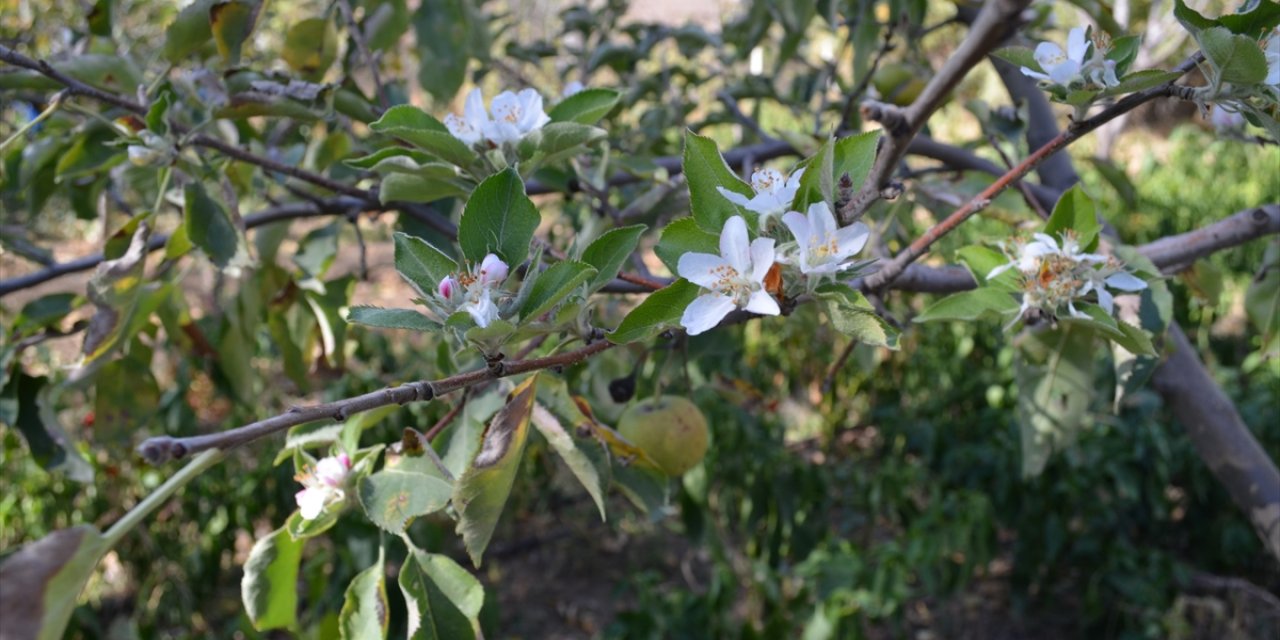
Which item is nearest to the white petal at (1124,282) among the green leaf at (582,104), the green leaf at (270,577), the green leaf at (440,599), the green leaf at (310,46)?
the green leaf at (582,104)

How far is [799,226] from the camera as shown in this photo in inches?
22.0

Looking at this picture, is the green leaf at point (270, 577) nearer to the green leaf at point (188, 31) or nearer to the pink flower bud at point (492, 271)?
the pink flower bud at point (492, 271)

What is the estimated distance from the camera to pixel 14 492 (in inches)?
101

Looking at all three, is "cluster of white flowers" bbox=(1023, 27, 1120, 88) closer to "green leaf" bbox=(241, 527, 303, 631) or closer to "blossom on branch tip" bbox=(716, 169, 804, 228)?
"blossom on branch tip" bbox=(716, 169, 804, 228)

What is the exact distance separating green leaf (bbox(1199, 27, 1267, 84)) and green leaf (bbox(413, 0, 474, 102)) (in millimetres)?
915

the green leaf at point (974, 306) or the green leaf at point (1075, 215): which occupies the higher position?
the green leaf at point (1075, 215)

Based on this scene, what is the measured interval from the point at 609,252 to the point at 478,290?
98 millimetres

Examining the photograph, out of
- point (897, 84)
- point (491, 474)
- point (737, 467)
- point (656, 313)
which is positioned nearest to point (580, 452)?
point (491, 474)

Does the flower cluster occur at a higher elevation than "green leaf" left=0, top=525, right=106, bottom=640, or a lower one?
higher

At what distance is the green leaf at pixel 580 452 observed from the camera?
0.78 m

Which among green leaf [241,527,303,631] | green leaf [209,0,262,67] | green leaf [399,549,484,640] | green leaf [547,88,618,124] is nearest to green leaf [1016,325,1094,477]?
green leaf [547,88,618,124]

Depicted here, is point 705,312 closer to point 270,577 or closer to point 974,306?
point 974,306

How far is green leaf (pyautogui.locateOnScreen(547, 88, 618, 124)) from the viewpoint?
0.82 m

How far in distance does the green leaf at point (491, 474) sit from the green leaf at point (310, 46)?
63 cm
